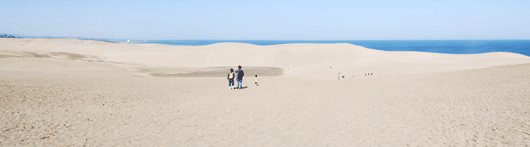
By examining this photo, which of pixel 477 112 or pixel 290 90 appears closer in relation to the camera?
pixel 477 112

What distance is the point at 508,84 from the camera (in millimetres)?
13516

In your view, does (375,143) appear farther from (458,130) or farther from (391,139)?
(458,130)

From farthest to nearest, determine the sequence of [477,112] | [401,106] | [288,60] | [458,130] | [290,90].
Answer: [288,60]
[290,90]
[401,106]
[477,112]
[458,130]

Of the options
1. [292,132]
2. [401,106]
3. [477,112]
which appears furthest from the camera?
[401,106]

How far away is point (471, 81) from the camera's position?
51.7 ft

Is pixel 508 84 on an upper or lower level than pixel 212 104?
upper

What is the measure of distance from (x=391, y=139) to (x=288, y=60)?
1594 inches

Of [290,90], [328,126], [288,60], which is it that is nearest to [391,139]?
[328,126]

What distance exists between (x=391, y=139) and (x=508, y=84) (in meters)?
9.58

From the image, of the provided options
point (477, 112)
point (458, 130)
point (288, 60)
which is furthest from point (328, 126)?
point (288, 60)

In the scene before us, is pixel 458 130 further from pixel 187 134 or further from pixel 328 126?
pixel 187 134

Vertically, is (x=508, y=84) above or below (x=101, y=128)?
above

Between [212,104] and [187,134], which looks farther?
[212,104]

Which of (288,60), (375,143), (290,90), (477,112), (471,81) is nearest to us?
(375,143)
